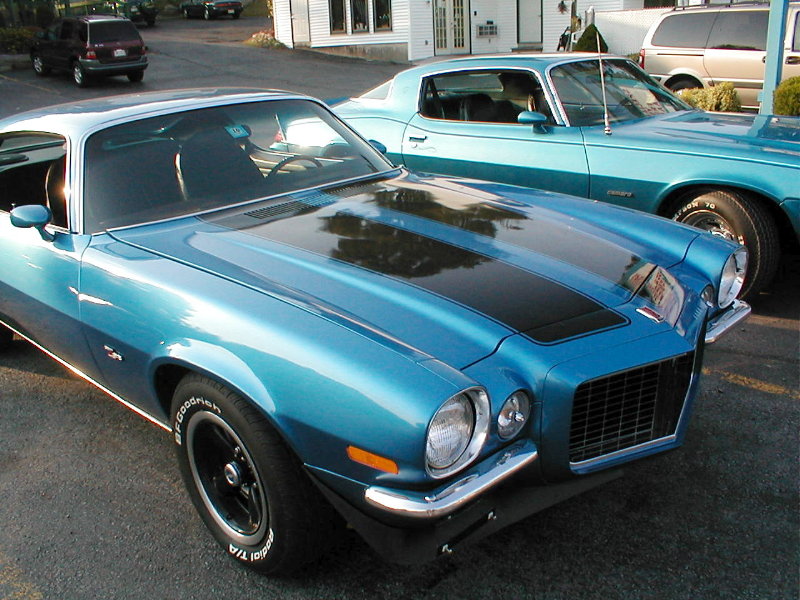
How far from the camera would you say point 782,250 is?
5391mm

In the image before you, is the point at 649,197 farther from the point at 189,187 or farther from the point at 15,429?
the point at 15,429

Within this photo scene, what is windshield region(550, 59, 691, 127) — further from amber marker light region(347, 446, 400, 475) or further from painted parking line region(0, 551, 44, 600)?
painted parking line region(0, 551, 44, 600)

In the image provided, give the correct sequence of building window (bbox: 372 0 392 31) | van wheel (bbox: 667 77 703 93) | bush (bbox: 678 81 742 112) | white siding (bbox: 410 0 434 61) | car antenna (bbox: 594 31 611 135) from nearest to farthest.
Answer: car antenna (bbox: 594 31 611 135) < bush (bbox: 678 81 742 112) < van wheel (bbox: 667 77 703 93) < white siding (bbox: 410 0 434 61) < building window (bbox: 372 0 392 31)

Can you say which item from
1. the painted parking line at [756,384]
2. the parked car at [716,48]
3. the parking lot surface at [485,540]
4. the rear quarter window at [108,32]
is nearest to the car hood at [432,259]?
the parking lot surface at [485,540]

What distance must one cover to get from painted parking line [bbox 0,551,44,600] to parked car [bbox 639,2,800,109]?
1150cm

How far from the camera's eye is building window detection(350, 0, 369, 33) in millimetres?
26766

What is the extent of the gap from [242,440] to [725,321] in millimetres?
2090

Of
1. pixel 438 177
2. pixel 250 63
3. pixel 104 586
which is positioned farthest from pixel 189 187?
pixel 250 63

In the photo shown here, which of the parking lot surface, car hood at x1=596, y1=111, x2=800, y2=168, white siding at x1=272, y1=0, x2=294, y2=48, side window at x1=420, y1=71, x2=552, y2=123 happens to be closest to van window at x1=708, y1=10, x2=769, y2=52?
car hood at x1=596, y1=111, x2=800, y2=168

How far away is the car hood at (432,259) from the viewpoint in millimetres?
2623

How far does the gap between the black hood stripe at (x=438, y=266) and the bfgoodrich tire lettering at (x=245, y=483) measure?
0.73 meters

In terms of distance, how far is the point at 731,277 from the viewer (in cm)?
349

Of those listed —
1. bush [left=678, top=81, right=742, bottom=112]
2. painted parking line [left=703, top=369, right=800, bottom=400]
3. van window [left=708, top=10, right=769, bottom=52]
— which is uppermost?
van window [left=708, top=10, right=769, bottom=52]

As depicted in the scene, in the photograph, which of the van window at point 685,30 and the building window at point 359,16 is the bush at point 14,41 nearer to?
the building window at point 359,16
